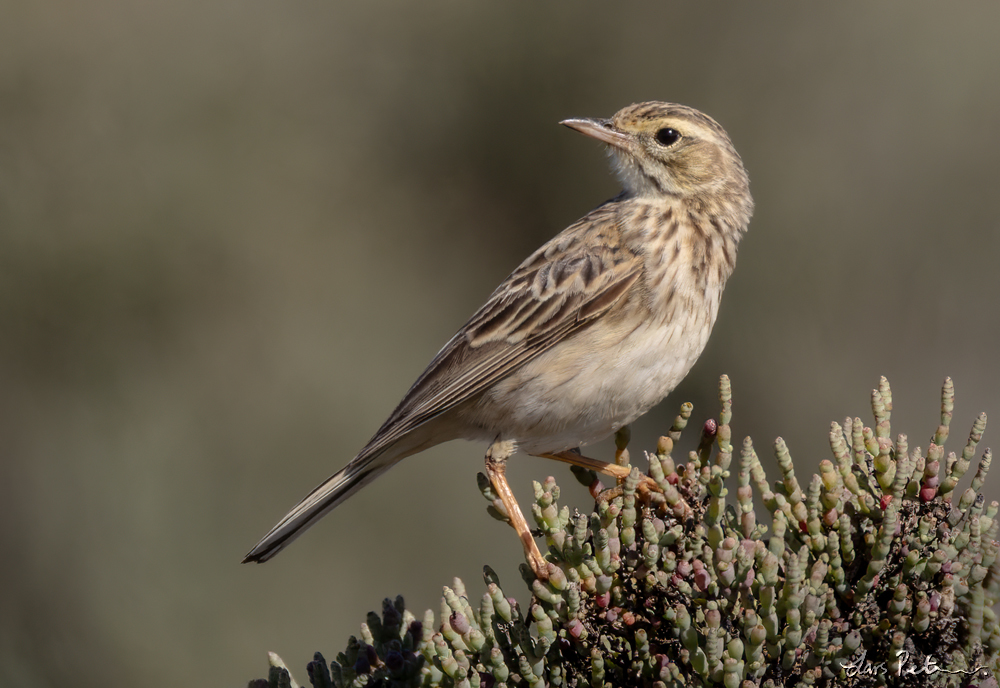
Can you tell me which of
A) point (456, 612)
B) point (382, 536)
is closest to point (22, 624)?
point (382, 536)

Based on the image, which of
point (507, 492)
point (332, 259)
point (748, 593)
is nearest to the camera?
point (748, 593)

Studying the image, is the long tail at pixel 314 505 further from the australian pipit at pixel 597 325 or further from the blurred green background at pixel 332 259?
the blurred green background at pixel 332 259

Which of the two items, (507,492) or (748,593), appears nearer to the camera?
(748,593)

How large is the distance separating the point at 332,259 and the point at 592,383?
506cm

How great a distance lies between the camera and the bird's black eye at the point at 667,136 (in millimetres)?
4094

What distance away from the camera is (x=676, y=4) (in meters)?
8.27

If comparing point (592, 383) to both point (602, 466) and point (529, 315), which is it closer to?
point (602, 466)

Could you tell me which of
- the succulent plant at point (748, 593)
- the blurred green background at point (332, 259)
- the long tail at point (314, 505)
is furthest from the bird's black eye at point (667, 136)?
the blurred green background at point (332, 259)

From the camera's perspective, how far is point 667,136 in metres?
4.11

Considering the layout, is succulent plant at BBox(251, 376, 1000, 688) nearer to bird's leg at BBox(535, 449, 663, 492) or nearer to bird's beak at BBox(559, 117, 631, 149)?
bird's leg at BBox(535, 449, 663, 492)

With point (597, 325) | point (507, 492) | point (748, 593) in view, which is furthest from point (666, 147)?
point (748, 593)

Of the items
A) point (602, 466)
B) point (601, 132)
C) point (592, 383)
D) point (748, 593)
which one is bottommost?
point (748, 593)

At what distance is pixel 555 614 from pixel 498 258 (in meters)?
6.13

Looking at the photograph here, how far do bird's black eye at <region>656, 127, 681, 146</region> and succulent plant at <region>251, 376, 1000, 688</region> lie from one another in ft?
5.74
